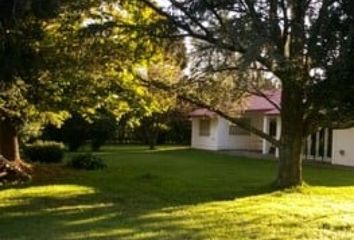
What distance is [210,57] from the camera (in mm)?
13789

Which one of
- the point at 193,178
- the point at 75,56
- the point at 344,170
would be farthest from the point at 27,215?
the point at 344,170

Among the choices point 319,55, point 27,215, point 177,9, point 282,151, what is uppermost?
point 177,9

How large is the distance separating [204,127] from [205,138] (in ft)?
3.24

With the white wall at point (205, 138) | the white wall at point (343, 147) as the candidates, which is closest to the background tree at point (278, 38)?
the white wall at point (343, 147)

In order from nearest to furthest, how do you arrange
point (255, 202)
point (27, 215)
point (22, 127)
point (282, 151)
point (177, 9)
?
point (27, 215), point (177, 9), point (255, 202), point (282, 151), point (22, 127)

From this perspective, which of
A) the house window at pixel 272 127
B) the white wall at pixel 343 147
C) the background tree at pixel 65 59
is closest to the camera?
the background tree at pixel 65 59

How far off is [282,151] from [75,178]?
7.79 m

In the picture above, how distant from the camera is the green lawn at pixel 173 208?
1198 centimetres

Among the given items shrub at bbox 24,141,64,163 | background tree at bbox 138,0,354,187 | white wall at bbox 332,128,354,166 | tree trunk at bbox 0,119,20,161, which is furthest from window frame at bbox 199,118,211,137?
background tree at bbox 138,0,354,187

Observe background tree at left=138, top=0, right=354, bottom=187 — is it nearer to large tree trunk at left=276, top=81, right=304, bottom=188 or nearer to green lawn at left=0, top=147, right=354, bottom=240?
green lawn at left=0, top=147, right=354, bottom=240

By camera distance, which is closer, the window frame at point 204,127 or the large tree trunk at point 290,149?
the large tree trunk at point 290,149

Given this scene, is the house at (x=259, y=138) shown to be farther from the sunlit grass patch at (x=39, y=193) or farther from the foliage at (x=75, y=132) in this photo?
the sunlit grass patch at (x=39, y=193)

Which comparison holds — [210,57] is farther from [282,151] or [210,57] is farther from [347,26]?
[282,151]

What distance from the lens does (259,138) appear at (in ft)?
150
